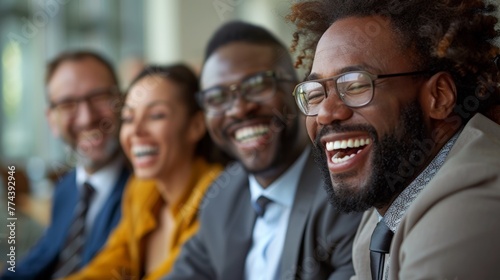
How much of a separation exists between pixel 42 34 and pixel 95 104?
3.73m

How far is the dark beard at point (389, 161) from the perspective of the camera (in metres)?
1.01

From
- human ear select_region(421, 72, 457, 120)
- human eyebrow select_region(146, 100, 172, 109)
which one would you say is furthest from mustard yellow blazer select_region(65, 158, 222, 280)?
human ear select_region(421, 72, 457, 120)

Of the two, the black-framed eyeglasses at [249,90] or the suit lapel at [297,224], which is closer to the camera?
the suit lapel at [297,224]

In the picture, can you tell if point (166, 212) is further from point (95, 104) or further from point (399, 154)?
point (399, 154)

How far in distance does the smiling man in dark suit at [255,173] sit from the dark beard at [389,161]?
1.25 ft

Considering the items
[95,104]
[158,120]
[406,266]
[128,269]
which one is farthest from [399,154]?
[95,104]

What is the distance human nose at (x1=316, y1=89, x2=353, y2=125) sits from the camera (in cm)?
102

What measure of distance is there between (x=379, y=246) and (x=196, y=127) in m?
1.18

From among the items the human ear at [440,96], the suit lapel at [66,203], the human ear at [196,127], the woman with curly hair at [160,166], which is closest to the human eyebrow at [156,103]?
the woman with curly hair at [160,166]

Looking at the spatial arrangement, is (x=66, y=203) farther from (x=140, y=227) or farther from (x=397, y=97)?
(x=397, y=97)

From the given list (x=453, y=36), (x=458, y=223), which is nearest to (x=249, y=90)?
(x=453, y=36)

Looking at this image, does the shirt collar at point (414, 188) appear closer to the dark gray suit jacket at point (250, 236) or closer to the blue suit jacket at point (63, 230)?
the dark gray suit jacket at point (250, 236)

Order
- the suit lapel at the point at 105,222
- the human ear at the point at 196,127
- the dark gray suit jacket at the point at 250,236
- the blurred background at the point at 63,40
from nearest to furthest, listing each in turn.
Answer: the dark gray suit jacket at the point at 250,236 → the human ear at the point at 196,127 → the suit lapel at the point at 105,222 → the blurred background at the point at 63,40

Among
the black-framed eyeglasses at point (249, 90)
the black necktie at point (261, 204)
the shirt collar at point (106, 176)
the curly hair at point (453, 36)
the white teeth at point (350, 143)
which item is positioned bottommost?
the shirt collar at point (106, 176)
